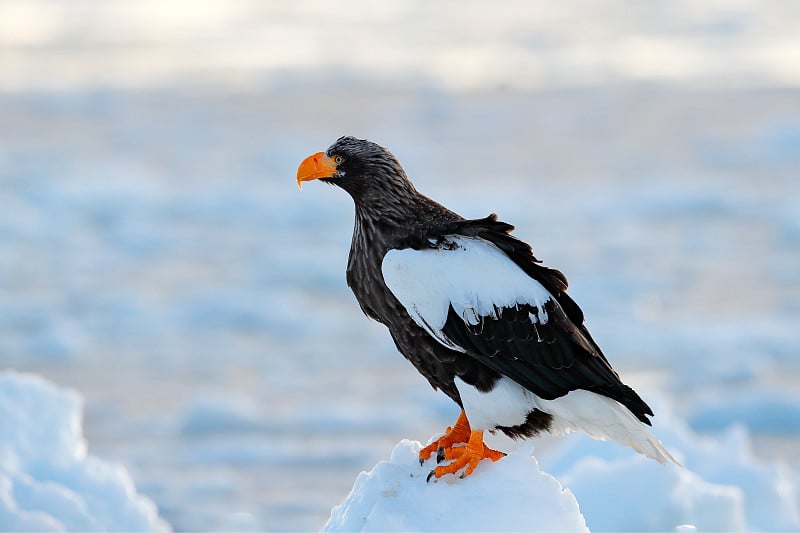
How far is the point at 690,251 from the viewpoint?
18.9 meters

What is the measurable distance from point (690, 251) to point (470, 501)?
14987 mm

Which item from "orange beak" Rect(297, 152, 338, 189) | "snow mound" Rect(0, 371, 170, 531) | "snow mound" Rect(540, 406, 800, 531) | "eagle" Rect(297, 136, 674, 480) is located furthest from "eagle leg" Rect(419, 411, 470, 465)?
"snow mound" Rect(0, 371, 170, 531)

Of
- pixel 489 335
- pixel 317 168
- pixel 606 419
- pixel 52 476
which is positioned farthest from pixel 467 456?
pixel 52 476

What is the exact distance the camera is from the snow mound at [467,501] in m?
4.40

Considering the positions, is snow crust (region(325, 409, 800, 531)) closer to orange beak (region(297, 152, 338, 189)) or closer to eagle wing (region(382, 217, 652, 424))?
eagle wing (region(382, 217, 652, 424))

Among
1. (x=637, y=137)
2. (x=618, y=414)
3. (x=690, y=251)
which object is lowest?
(x=618, y=414)

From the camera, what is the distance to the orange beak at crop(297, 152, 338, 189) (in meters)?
5.19

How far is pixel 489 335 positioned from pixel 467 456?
463 mm

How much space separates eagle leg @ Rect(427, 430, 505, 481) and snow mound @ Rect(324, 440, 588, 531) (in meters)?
0.03

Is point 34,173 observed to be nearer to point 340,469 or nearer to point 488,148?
point 488,148

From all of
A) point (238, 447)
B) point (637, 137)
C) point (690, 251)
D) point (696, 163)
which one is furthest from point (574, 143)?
point (238, 447)

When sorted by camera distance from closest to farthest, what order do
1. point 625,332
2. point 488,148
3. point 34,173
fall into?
1. point 625,332
2. point 34,173
3. point 488,148

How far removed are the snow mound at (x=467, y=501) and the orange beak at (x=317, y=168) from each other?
1195 millimetres

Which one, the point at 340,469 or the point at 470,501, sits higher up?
the point at 340,469
